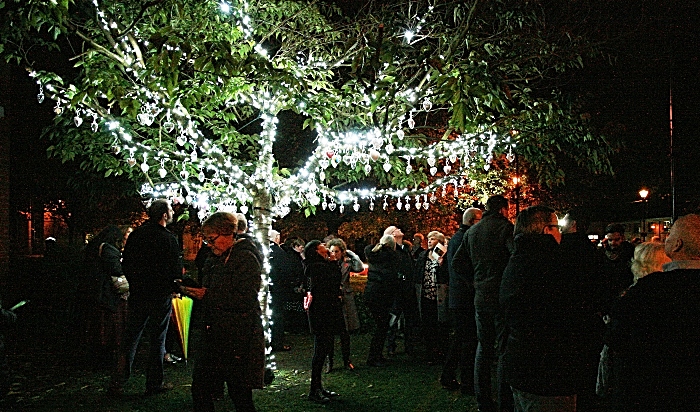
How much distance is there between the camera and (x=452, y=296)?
6.96 metres

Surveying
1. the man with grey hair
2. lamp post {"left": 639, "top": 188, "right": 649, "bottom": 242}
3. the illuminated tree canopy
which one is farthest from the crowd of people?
lamp post {"left": 639, "top": 188, "right": 649, "bottom": 242}

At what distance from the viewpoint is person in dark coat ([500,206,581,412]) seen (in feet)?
12.5

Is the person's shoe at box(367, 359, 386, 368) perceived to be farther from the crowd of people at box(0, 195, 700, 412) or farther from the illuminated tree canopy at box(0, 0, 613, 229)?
the illuminated tree canopy at box(0, 0, 613, 229)

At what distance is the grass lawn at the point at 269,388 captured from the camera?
6.76 m

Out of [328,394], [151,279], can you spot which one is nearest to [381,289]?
[328,394]

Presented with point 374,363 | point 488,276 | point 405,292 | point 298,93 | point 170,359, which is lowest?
point 374,363

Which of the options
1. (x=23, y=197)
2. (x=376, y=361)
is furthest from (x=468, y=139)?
(x=23, y=197)

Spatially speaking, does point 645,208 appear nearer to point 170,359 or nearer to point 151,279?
point 170,359

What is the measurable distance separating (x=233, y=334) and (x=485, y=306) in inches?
95.5

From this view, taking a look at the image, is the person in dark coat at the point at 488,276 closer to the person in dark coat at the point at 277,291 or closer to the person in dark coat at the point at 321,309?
the person in dark coat at the point at 321,309

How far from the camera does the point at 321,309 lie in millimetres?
7121

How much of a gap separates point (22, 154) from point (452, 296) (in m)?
16.6

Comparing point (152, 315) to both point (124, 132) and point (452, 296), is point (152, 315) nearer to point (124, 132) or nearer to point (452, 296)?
point (124, 132)

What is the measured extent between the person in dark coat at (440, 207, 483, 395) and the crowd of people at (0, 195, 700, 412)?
0.01m
